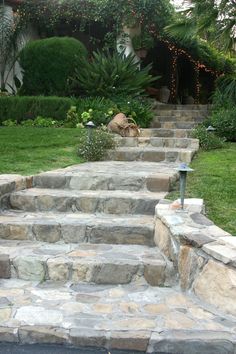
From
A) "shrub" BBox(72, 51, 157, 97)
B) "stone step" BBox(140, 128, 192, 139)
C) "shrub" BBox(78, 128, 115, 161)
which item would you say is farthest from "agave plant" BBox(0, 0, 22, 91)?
"shrub" BBox(78, 128, 115, 161)

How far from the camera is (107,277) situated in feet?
11.8

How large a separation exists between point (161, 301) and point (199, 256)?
0.42 meters

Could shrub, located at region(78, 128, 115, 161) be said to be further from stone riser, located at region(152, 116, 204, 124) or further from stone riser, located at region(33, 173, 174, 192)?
stone riser, located at region(152, 116, 204, 124)

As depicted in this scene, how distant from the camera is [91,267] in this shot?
3.58 metres

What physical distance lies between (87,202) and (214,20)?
6972 mm

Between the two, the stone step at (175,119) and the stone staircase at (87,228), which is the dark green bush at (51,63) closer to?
the stone step at (175,119)

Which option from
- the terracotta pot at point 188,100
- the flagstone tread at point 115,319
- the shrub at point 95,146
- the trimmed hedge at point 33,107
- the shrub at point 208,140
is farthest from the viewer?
the terracotta pot at point 188,100

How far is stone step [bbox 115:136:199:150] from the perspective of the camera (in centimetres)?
817

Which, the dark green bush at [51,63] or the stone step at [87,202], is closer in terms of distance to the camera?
the stone step at [87,202]

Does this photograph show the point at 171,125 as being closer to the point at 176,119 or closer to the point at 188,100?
the point at 176,119

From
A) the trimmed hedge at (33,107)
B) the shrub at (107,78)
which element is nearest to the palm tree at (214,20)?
the shrub at (107,78)

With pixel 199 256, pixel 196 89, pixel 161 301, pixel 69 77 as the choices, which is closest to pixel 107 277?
pixel 161 301

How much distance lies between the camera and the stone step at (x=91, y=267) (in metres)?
3.58

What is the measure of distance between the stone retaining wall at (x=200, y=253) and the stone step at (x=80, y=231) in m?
0.21
